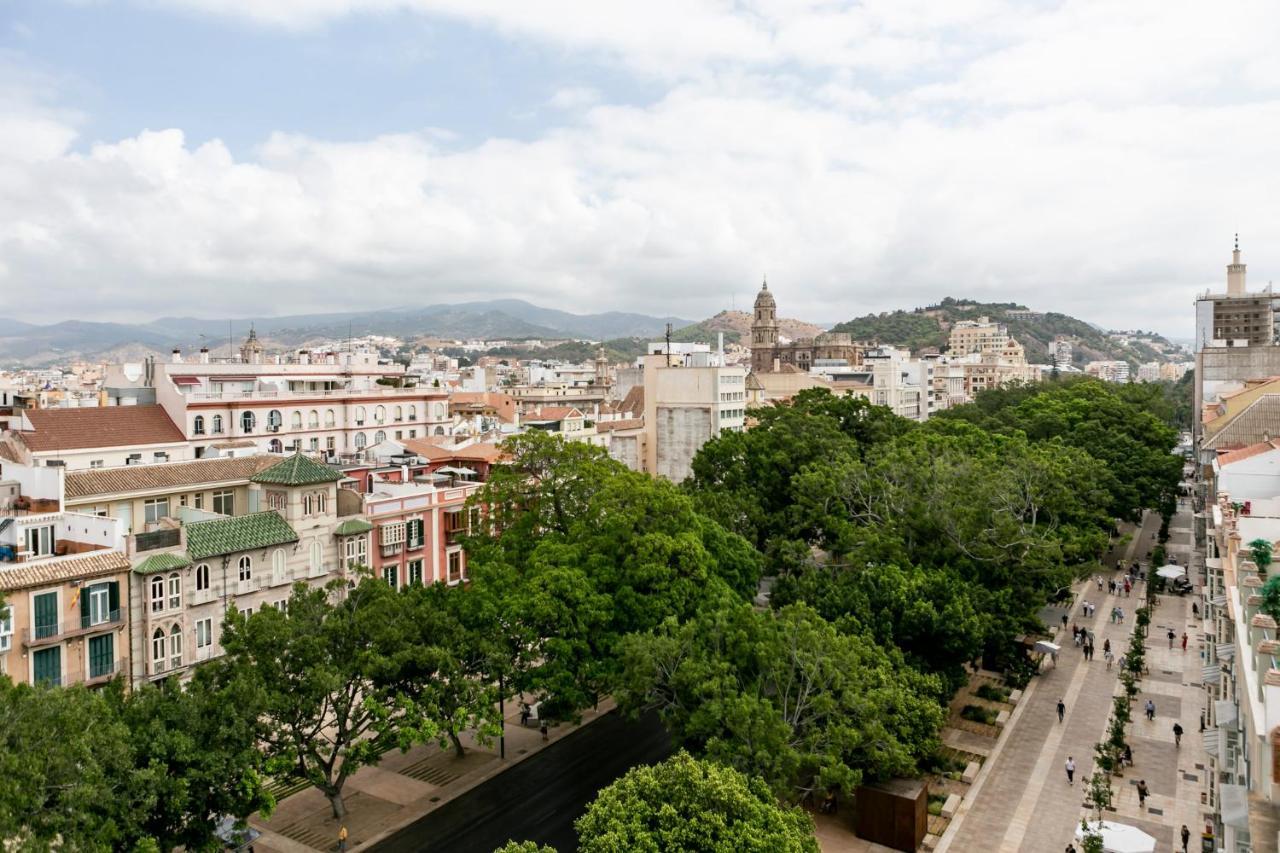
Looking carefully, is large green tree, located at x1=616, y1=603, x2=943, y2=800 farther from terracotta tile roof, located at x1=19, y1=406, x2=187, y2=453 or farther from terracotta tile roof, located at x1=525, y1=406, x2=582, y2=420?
terracotta tile roof, located at x1=525, y1=406, x2=582, y2=420

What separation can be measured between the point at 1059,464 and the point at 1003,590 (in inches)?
587

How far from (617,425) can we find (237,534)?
5097 centimetres

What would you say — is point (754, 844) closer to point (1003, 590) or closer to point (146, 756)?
point (146, 756)

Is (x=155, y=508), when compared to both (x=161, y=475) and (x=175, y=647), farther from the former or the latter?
(x=175, y=647)

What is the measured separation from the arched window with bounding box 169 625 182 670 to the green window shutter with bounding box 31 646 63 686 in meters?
3.96

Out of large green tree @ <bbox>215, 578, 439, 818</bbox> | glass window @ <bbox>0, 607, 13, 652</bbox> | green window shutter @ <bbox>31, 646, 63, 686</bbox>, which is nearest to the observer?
large green tree @ <bbox>215, 578, 439, 818</bbox>

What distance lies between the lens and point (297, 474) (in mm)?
40125

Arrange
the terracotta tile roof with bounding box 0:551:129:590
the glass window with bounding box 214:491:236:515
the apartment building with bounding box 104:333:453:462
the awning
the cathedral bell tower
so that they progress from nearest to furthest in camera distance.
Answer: the awning → the terracotta tile roof with bounding box 0:551:129:590 → the glass window with bounding box 214:491:236:515 → the apartment building with bounding box 104:333:453:462 → the cathedral bell tower

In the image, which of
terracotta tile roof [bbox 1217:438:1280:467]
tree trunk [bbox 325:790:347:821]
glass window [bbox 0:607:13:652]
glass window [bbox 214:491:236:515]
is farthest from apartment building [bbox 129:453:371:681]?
terracotta tile roof [bbox 1217:438:1280:467]

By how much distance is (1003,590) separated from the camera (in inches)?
1529

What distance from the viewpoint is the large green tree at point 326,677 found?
26.6 m

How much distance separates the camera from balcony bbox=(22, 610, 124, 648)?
1174 inches

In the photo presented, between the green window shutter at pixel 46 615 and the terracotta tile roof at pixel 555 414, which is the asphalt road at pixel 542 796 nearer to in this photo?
the green window shutter at pixel 46 615

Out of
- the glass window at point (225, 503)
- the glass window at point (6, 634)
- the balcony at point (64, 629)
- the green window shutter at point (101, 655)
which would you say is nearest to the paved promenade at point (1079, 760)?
the green window shutter at point (101, 655)
